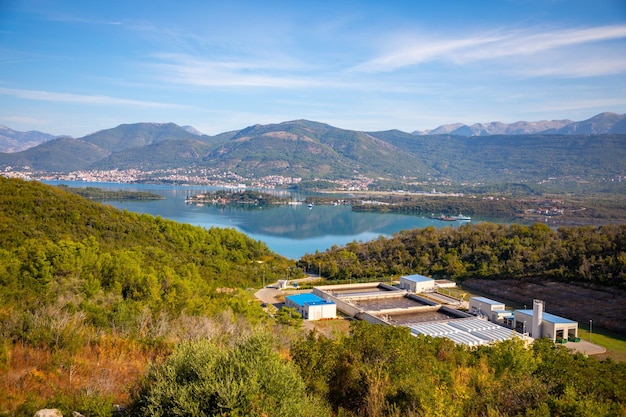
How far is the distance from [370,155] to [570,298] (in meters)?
100

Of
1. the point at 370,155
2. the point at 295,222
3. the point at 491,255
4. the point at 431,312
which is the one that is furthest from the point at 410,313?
the point at 370,155

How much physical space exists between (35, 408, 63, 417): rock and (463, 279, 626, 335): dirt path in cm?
1326

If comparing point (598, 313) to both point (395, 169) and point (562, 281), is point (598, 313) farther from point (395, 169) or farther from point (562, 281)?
point (395, 169)

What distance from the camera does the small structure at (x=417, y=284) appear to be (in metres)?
16.8

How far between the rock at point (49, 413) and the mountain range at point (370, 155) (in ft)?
270

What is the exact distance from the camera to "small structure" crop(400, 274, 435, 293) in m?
16.8

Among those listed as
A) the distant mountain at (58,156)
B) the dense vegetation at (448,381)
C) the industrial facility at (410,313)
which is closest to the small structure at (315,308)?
the industrial facility at (410,313)

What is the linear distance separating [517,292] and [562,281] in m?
1.49

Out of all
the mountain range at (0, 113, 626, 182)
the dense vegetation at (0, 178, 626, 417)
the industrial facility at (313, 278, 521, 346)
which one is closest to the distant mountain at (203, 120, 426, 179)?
the mountain range at (0, 113, 626, 182)

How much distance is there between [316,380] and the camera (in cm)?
522

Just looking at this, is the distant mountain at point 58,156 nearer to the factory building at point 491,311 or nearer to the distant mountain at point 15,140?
the distant mountain at point 15,140

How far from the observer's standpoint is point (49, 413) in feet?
13.1

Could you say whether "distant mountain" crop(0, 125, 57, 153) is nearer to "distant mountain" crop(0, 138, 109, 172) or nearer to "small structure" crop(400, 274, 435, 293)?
"distant mountain" crop(0, 138, 109, 172)

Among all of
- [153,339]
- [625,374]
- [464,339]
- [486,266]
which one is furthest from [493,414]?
[486,266]
